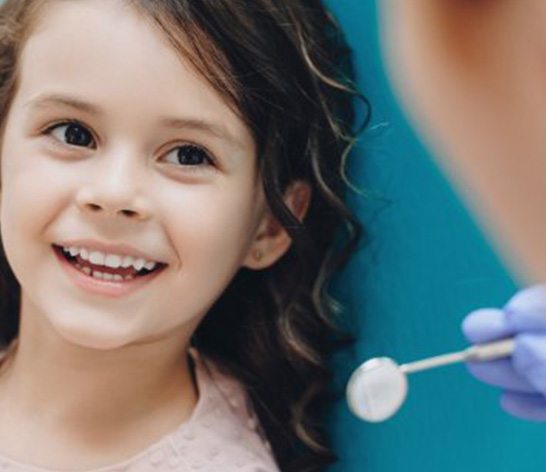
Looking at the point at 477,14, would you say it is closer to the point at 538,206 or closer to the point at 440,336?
the point at 538,206

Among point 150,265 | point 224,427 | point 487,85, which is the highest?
point 487,85

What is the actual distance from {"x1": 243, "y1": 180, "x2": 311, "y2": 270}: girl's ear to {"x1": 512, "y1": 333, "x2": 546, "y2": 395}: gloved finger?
0.36 metres

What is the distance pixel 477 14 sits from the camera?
0.49 m

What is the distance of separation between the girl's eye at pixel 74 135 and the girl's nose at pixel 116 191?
3 centimetres

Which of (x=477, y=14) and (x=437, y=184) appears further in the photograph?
(x=437, y=184)

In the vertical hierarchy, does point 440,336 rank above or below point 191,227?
below

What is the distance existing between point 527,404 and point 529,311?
0.12 meters

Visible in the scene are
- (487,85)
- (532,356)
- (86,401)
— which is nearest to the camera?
(487,85)

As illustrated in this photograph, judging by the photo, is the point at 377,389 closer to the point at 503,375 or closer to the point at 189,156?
the point at 503,375

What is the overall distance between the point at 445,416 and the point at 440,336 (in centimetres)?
9

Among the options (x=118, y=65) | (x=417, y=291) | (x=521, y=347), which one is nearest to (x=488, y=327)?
(x=521, y=347)

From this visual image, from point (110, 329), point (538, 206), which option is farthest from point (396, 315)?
point (538, 206)

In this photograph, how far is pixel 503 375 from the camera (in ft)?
2.99

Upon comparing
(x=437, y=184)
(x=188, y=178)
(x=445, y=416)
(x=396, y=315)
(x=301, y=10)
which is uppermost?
(x=301, y=10)
